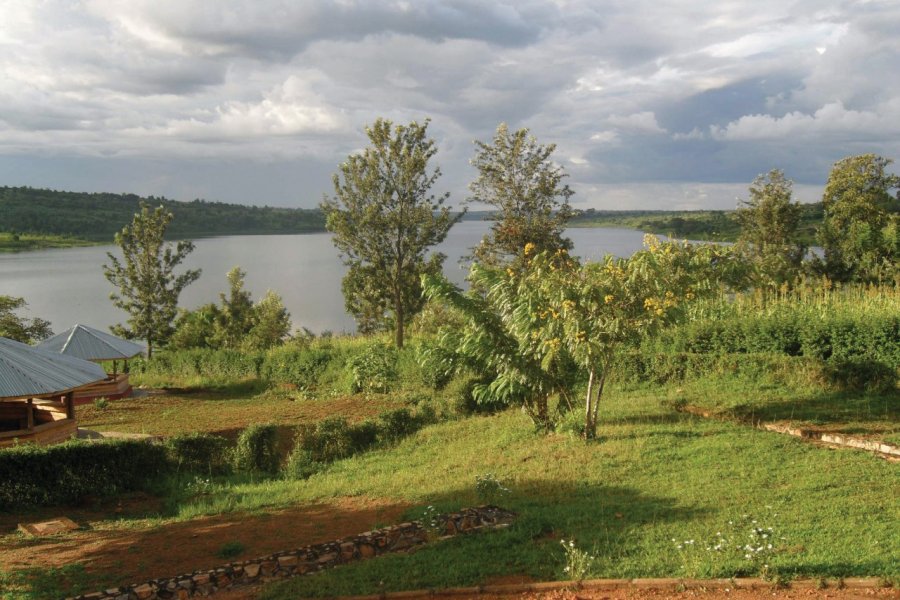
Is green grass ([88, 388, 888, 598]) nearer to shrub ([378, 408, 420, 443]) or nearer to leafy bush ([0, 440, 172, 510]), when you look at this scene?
shrub ([378, 408, 420, 443])

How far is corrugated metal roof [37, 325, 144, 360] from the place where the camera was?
20422 millimetres

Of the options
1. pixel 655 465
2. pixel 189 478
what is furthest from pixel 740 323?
pixel 189 478

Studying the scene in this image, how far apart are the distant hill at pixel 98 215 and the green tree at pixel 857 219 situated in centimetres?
7308

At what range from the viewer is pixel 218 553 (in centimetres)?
727

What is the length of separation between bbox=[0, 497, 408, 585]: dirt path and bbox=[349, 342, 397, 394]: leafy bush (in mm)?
9433

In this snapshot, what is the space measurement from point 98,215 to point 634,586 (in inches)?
3817

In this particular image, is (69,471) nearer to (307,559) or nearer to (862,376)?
(307,559)

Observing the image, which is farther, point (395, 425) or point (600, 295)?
point (395, 425)

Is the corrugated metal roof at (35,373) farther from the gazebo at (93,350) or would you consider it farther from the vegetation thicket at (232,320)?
the vegetation thicket at (232,320)

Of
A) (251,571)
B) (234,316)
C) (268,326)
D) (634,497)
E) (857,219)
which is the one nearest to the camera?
(251,571)

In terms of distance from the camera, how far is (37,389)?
1216cm

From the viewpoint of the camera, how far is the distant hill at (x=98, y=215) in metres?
83.5

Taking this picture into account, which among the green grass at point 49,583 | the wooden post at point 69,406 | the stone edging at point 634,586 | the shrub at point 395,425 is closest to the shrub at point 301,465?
the shrub at point 395,425

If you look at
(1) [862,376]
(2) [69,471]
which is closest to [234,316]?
(2) [69,471]
